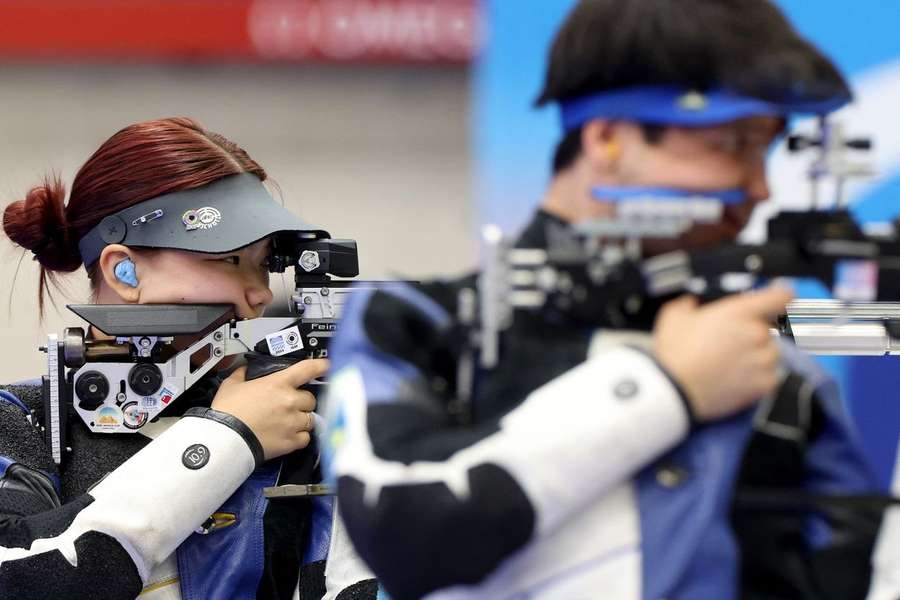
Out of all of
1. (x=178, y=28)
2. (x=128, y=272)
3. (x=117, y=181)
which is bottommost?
(x=128, y=272)

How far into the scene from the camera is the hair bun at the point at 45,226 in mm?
1646

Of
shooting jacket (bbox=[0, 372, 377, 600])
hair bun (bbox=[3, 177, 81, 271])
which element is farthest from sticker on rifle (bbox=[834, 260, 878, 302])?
hair bun (bbox=[3, 177, 81, 271])

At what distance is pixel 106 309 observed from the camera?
149 cm

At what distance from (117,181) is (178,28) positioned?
1.91 m

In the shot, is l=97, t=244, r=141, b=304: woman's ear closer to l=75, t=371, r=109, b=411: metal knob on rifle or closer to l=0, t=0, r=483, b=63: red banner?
l=75, t=371, r=109, b=411: metal knob on rifle

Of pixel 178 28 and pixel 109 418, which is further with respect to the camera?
pixel 178 28

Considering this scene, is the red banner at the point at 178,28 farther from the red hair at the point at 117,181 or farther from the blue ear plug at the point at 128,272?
the blue ear plug at the point at 128,272

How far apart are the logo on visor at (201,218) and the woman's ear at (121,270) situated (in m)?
0.09

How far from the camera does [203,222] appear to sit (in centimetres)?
154

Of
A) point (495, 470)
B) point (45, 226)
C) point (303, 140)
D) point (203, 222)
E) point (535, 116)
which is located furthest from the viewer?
point (303, 140)

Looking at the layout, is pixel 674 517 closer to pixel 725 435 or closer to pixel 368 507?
pixel 725 435

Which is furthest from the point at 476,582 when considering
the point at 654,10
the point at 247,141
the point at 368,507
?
the point at 247,141

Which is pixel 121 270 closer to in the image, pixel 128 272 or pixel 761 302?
pixel 128 272

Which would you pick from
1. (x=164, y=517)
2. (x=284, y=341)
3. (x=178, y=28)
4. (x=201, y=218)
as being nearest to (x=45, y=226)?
(x=201, y=218)
